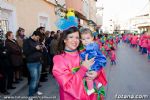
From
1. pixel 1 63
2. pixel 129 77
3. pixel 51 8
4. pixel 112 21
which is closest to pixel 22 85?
pixel 1 63

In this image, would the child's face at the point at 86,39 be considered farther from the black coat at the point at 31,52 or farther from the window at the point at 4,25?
the window at the point at 4,25

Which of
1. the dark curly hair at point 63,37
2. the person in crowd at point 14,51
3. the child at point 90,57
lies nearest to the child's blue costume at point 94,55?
the child at point 90,57

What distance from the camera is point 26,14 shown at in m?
11.1

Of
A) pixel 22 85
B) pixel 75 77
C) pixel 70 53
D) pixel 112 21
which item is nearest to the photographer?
pixel 75 77

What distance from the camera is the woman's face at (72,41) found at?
3.28 m

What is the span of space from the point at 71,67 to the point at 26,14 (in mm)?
8288

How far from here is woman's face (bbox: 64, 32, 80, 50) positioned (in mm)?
3279

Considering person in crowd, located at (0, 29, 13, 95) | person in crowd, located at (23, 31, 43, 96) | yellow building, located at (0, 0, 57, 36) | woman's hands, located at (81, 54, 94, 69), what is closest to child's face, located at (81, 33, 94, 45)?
woman's hands, located at (81, 54, 94, 69)

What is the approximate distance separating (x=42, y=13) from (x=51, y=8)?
2.16 metres

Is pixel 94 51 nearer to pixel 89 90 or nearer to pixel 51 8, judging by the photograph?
pixel 89 90

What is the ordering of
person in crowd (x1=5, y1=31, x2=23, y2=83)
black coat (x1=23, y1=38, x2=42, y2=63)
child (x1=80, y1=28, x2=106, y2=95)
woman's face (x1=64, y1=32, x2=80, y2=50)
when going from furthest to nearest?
1. person in crowd (x1=5, y1=31, x2=23, y2=83)
2. black coat (x1=23, y1=38, x2=42, y2=63)
3. woman's face (x1=64, y1=32, x2=80, y2=50)
4. child (x1=80, y1=28, x2=106, y2=95)

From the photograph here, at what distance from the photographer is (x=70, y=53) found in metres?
3.30

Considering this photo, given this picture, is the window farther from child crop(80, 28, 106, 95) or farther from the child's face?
child crop(80, 28, 106, 95)

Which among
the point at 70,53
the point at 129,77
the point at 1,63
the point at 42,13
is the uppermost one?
the point at 42,13
